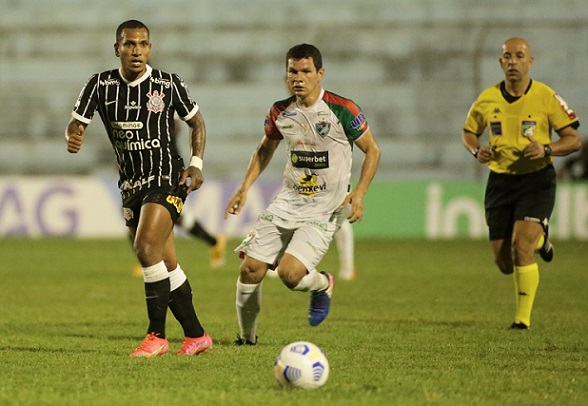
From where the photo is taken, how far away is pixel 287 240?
7156 mm

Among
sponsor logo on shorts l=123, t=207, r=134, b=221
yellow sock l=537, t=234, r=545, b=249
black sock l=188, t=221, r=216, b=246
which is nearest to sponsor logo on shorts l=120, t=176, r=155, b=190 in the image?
sponsor logo on shorts l=123, t=207, r=134, b=221

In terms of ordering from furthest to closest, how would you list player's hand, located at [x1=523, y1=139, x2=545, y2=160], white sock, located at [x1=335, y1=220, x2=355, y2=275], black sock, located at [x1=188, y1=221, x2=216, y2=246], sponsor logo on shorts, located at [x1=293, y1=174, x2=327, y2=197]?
black sock, located at [x1=188, y1=221, x2=216, y2=246]
white sock, located at [x1=335, y1=220, x2=355, y2=275]
player's hand, located at [x1=523, y1=139, x2=545, y2=160]
sponsor logo on shorts, located at [x1=293, y1=174, x2=327, y2=197]

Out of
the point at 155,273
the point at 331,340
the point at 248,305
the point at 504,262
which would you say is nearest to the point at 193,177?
the point at 155,273

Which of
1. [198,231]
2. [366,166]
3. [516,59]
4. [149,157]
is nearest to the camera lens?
[149,157]

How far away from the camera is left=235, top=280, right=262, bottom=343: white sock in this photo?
7.03m

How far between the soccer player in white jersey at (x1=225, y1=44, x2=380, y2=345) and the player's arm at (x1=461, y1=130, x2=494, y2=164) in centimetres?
126

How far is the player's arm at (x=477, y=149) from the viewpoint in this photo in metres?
8.02

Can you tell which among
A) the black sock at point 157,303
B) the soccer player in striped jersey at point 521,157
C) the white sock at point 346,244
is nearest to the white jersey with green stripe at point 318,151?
the black sock at point 157,303

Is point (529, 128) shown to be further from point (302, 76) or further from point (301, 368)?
point (301, 368)

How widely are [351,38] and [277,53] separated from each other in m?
1.59

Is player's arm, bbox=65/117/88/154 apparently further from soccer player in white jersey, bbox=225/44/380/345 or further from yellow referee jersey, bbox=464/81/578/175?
yellow referee jersey, bbox=464/81/578/175

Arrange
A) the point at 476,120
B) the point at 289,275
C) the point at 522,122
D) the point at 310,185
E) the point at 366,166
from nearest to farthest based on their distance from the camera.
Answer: the point at 289,275, the point at 366,166, the point at 310,185, the point at 522,122, the point at 476,120

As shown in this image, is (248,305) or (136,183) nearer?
(136,183)

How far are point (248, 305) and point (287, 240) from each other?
1.60 ft
